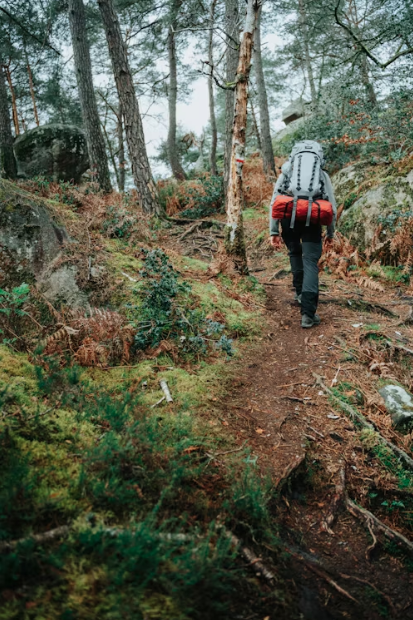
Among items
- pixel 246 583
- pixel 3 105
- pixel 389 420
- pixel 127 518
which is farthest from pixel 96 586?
pixel 3 105

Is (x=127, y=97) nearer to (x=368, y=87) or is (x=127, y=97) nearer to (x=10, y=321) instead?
(x=10, y=321)

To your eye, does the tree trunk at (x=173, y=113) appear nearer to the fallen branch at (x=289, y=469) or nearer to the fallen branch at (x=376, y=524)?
the fallen branch at (x=289, y=469)

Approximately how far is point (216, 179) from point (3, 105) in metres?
7.28

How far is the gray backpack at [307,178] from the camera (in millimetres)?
4730

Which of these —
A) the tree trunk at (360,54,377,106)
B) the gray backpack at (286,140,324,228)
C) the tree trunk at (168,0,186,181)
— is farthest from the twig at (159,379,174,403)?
the tree trunk at (168,0,186,181)

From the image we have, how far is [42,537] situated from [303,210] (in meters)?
4.43

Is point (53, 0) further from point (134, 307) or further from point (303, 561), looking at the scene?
point (303, 561)

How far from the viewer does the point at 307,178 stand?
4.74 meters

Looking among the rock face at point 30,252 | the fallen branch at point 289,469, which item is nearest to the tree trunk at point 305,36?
the rock face at point 30,252

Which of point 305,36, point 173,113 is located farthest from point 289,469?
point 305,36

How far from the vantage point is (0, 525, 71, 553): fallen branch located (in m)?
1.40

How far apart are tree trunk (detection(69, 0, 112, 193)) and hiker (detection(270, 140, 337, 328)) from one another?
647cm

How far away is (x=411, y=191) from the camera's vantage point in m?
7.46

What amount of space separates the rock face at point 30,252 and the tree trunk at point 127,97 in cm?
476
